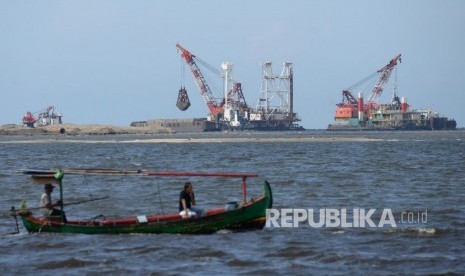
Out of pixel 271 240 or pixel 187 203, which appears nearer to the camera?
pixel 271 240

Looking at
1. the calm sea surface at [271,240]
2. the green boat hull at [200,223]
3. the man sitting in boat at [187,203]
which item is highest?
the man sitting in boat at [187,203]

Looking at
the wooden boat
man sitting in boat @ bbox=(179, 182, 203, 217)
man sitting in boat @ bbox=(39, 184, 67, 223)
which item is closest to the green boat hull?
the wooden boat

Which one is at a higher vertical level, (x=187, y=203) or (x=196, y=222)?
(x=187, y=203)

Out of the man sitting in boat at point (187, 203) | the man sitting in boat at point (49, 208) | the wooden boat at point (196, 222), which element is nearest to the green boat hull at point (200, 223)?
the wooden boat at point (196, 222)

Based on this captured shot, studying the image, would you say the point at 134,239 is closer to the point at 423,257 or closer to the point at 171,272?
the point at 171,272

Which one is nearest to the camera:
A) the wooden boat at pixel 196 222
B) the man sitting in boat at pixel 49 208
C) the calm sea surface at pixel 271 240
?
the calm sea surface at pixel 271 240

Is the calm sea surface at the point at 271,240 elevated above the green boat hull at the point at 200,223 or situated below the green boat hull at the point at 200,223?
below

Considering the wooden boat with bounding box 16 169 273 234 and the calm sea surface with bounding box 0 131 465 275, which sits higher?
the wooden boat with bounding box 16 169 273 234

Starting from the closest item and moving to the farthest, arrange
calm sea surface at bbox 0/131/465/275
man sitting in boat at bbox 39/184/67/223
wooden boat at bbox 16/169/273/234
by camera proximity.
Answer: calm sea surface at bbox 0/131/465/275, wooden boat at bbox 16/169/273/234, man sitting in boat at bbox 39/184/67/223

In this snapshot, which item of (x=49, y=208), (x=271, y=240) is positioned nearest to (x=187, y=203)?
(x=271, y=240)

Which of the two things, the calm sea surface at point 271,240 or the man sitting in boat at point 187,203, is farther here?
the man sitting in boat at point 187,203

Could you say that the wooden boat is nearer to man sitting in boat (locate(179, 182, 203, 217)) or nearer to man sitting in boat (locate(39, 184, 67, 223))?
man sitting in boat (locate(179, 182, 203, 217))

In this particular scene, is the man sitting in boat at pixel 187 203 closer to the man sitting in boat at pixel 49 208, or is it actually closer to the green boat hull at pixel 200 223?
the green boat hull at pixel 200 223

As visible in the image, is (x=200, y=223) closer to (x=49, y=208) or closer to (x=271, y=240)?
(x=271, y=240)
